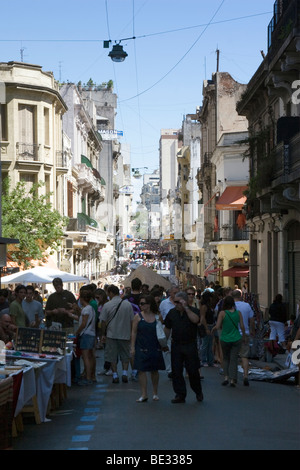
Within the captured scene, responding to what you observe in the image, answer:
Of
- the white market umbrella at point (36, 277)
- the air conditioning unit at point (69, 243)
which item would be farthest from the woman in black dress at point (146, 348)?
the air conditioning unit at point (69, 243)

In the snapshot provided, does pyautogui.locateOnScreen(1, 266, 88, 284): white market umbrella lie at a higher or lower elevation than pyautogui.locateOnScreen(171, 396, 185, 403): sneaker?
higher

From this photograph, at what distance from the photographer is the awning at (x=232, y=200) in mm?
36188

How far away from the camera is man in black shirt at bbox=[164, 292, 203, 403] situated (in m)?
11.8

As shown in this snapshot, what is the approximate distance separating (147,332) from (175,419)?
215 cm

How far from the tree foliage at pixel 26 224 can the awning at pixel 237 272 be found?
9261 mm

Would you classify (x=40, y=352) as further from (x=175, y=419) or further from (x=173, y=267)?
(x=173, y=267)

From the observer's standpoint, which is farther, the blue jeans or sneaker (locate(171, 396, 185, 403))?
the blue jeans

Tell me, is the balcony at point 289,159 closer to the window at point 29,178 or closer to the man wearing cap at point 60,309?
the man wearing cap at point 60,309

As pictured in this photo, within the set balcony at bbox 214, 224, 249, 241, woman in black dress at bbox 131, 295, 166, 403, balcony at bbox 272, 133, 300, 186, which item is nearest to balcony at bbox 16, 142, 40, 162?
balcony at bbox 214, 224, 249, 241

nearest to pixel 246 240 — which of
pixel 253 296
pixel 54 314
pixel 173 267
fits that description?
pixel 253 296

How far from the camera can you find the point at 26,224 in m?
32.0

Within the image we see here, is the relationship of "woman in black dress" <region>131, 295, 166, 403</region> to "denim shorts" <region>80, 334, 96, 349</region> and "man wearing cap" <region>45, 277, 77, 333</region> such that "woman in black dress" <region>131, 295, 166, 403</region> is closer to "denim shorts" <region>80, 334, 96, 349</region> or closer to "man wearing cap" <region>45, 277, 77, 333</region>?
"denim shorts" <region>80, 334, 96, 349</region>

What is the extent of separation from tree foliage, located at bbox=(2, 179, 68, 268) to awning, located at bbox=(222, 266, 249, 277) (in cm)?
926

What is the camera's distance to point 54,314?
16.1 metres
